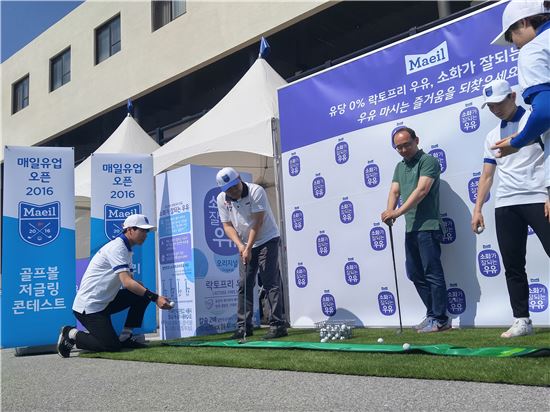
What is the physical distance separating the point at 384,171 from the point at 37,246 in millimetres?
3752

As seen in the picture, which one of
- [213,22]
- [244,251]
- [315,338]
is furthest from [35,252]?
[213,22]

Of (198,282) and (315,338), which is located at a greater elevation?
(198,282)

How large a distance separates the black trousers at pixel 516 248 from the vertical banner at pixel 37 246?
442 cm

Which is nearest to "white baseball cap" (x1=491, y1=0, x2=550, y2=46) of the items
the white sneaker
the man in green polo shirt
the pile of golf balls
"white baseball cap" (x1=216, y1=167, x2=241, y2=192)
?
the man in green polo shirt

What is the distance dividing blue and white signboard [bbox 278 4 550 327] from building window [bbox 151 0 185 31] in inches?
443

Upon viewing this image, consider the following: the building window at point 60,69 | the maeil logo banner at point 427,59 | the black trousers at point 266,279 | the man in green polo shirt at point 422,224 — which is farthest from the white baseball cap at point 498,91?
the building window at point 60,69

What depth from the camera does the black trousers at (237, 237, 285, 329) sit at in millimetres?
5086

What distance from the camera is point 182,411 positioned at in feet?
7.74

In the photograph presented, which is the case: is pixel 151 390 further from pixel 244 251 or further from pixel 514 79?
pixel 514 79

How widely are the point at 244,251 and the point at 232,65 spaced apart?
10969mm

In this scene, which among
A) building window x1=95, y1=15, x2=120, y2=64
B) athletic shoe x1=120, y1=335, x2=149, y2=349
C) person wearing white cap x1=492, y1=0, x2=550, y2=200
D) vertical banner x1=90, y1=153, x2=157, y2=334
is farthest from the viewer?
building window x1=95, y1=15, x2=120, y2=64

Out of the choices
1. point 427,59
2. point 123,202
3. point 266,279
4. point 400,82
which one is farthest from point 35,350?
point 427,59

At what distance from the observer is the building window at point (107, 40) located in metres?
18.4

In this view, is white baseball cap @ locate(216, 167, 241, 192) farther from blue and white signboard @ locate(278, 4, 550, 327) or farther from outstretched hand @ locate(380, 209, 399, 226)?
outstretched hand @ locate(380, 209, 399, 226)
